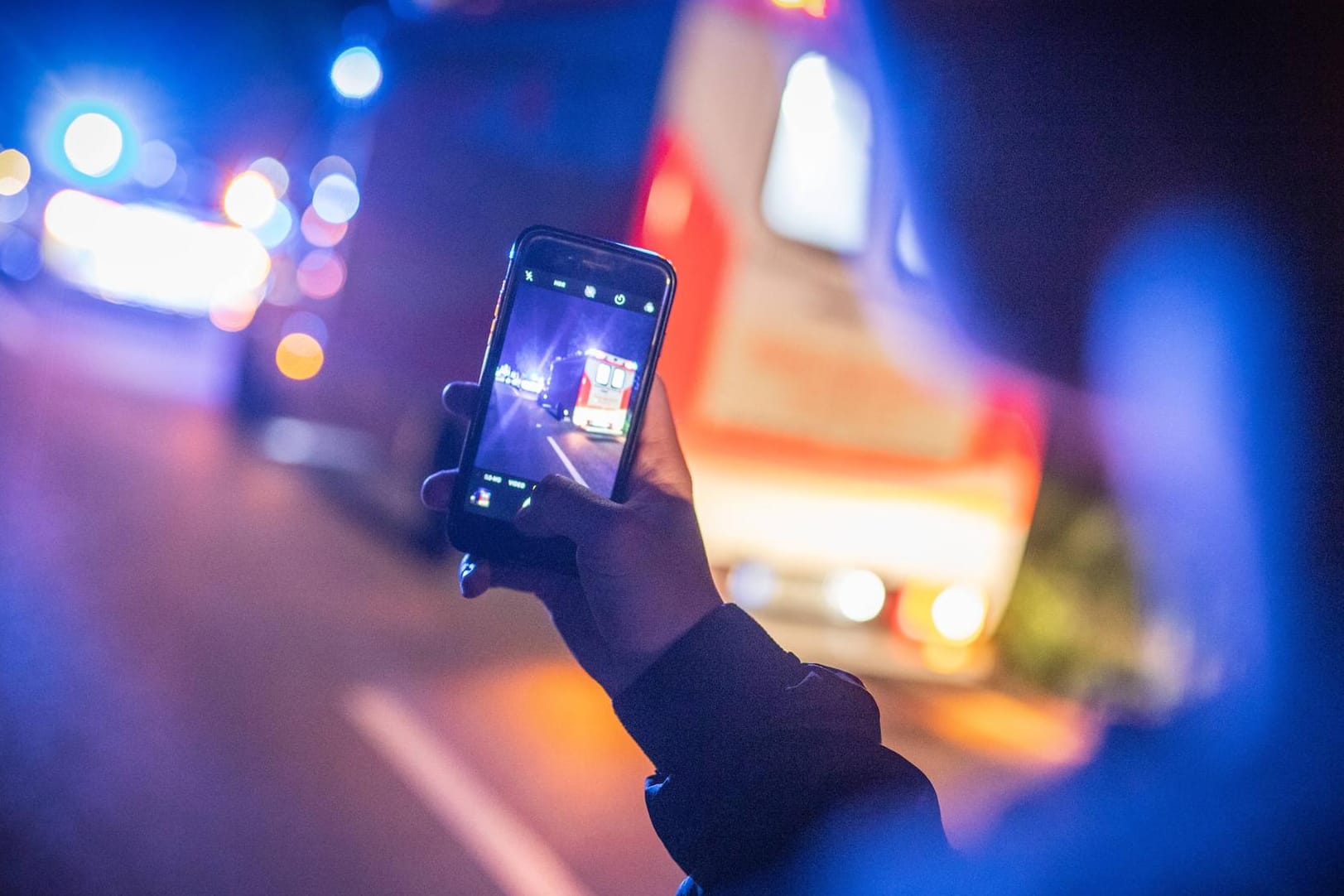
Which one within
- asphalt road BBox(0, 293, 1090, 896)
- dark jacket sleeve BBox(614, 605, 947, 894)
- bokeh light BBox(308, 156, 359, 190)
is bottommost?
asphalt road BBox(0, 293, 1090, 896)

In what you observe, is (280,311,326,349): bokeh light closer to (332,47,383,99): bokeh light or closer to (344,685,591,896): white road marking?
(332,47,383,99): bokeh light

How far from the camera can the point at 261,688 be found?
14.1 feet

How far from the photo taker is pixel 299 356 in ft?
25.4

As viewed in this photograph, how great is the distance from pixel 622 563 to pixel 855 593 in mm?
3158

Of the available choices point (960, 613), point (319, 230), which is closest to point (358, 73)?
point (319, 230)

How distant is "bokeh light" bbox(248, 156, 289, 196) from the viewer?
923cm

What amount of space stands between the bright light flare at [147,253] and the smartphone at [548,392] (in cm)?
782

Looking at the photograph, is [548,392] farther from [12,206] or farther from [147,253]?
[12,206]

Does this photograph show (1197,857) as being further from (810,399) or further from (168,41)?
(168,41)

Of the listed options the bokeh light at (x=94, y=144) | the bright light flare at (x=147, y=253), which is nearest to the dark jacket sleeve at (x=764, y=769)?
the bright light flare at (x=147, y=253)

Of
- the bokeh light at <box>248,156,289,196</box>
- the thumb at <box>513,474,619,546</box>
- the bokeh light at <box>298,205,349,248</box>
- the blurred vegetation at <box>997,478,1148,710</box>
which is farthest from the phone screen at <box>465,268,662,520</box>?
the bokeh light at <box>248,156,289,196</box>

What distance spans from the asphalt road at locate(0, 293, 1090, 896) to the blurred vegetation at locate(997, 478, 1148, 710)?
1.02 ft

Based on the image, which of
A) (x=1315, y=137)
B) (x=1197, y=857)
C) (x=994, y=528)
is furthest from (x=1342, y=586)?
(x=994, y=528)

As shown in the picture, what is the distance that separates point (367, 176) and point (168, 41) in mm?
28720
